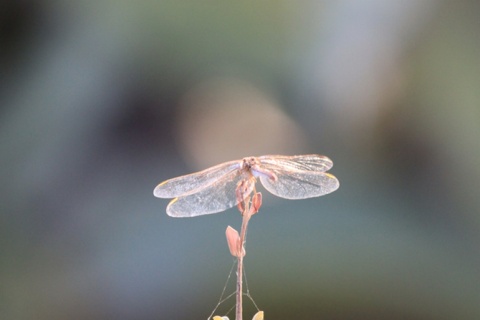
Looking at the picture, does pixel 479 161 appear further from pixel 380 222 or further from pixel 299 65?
pixel 299 65

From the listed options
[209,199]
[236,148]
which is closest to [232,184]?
[209,199]

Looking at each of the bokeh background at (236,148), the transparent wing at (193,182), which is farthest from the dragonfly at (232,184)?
the bokeh background at (236,148)

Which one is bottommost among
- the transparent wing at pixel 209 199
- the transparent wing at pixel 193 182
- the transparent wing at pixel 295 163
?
the transparent wing at pixel 209 199

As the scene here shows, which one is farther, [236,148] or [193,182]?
[236,148]

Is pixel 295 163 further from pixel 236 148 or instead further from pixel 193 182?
pixel 236 148

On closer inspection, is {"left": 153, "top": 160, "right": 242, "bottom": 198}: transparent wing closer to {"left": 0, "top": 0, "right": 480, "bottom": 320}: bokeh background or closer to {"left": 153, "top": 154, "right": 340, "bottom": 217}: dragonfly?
{"left": 153, "top": 154, "right": 340, "bottom": 217}: dragonfly

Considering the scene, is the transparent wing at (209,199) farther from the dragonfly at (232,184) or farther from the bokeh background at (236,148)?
the bokeh background at (236,148)

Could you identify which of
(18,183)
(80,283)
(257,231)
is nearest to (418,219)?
(257,231)
